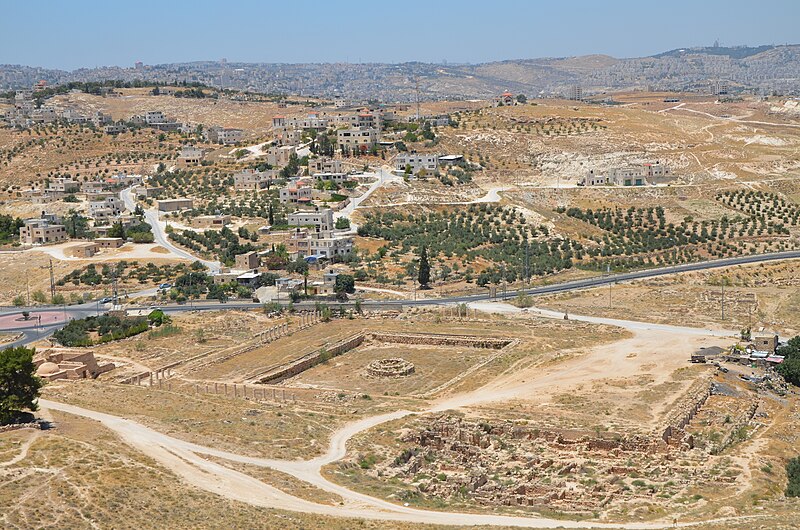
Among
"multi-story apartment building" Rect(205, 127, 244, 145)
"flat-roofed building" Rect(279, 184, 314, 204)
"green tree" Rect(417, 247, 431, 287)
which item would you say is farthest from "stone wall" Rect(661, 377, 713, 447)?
"multi-story apartment building" Rect(205, 127, 244, 145)

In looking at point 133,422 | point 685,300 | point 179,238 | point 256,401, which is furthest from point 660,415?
point 179,238

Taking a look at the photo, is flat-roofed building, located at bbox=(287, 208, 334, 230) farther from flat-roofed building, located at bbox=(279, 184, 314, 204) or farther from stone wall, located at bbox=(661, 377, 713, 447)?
stone wall, located at bbox=(661, 377, 713, 447)

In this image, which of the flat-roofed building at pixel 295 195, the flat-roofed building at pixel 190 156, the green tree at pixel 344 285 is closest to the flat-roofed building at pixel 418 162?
the flat-roofed building at pixel 295 195

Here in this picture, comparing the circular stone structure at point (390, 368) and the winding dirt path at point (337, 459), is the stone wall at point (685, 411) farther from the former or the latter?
the circular stone structure at point (390, 368)

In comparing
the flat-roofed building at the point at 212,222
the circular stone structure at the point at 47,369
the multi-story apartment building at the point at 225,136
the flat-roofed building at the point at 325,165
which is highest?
the multi-story apartment building at the point at 225,136

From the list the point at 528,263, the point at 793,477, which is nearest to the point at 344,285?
the point at 528,263

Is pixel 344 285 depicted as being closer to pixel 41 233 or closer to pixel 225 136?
pixel 41 233
